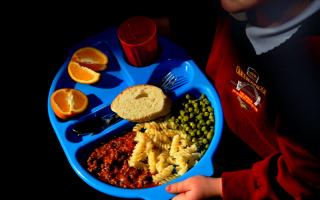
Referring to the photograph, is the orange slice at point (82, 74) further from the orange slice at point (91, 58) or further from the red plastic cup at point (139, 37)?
the red plastic cup at point (139, 37)

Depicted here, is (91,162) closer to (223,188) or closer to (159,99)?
(159,99)

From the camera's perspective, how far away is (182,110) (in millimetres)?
1631

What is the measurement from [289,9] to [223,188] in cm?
62

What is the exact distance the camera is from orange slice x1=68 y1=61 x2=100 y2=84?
1717 millimetres

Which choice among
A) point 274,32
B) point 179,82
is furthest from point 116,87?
point 274,32

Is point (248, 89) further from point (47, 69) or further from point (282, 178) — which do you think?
point (47, 69)

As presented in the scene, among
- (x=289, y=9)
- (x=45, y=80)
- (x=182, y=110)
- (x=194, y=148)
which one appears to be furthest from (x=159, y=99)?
(x=45, y=80)

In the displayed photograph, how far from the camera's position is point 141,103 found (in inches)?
64.6

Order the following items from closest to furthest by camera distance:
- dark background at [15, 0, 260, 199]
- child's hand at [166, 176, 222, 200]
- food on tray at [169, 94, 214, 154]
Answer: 1. child's hand at [166, 176, 222, 200]
2. food on tray at [169, 94, 214, 154]
3. dark background at [15, 0, 260, 199]

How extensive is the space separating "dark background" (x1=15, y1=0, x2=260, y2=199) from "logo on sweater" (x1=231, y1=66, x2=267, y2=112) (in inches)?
14.4

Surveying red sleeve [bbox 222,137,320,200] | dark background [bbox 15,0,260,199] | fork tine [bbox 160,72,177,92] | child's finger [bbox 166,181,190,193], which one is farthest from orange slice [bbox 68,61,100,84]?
red sleeve [bbox 222,137,320,200]

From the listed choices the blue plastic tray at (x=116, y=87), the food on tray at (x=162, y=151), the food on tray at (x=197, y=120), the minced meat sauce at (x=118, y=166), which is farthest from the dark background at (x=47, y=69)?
the minced meat sauce at (x=118, y=166)

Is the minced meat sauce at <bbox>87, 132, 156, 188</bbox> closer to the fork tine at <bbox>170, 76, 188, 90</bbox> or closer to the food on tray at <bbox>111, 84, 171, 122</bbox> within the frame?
the food on tray at <bbox>111, 84, 171, 122</bbox>

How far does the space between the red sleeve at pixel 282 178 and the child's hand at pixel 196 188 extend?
52 millimetres
